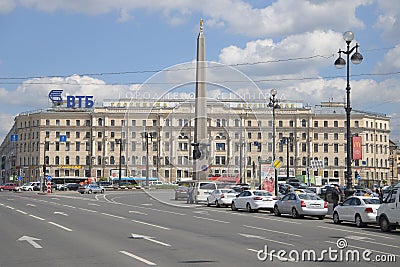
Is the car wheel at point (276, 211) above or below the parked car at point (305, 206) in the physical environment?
below

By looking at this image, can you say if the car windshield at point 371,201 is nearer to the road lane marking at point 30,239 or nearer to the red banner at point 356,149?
the road lane marking at point 30,239

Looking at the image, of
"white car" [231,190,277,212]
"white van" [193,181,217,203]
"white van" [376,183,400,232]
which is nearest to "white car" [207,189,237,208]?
"white van" [193,181,217,203]

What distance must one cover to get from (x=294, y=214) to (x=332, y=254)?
48.4ft

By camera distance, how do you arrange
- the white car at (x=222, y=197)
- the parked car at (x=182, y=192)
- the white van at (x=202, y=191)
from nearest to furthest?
the white car at (x=222, y=197) < the white van at (x=202, y=191) < the parked car at (x=182, y=192)

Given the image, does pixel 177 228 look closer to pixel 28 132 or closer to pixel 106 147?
pixel 106 147

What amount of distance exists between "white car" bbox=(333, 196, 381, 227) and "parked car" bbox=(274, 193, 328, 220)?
A: 2274 mm

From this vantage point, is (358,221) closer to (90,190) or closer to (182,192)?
(182,192)

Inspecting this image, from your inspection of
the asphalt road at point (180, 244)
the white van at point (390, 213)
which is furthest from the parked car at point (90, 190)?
the white van at point (390, 213)

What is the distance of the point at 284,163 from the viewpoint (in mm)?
118438

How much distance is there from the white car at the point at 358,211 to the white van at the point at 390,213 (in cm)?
207

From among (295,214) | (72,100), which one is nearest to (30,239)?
(295,214)

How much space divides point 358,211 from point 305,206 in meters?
4.04

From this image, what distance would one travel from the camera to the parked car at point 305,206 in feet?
90.1

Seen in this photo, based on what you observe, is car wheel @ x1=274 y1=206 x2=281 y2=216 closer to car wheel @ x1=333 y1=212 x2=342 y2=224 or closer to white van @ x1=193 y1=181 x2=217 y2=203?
car wheel @ x1=333 y1=212 x2=342 y2=224
